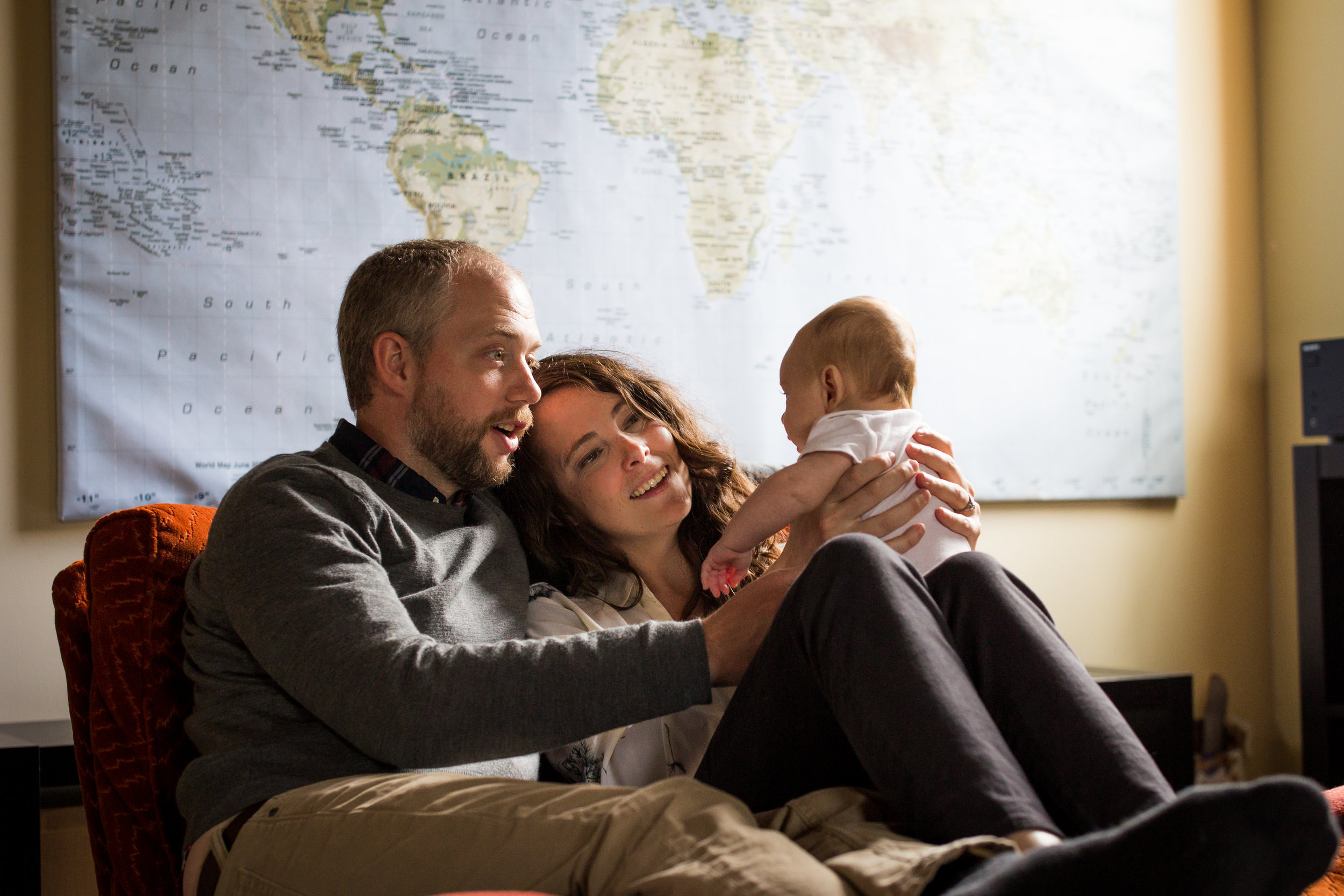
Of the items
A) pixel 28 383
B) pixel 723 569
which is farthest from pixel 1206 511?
pixel 28 383

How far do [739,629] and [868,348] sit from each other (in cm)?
57

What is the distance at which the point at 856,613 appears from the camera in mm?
1028

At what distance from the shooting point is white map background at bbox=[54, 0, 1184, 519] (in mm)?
2139

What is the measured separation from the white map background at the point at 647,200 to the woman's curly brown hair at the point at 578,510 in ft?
2.56

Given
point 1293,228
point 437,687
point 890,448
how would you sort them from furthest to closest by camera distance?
point 1293,228
point 890,448
point 437,687

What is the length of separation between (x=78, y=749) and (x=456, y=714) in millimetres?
599

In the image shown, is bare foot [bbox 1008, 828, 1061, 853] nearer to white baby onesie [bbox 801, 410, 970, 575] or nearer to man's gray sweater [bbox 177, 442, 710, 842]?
man's gray sweater [bbox 177, 442, 710, 842]

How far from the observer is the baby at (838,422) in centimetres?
148

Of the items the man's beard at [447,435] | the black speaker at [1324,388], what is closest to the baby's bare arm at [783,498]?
the man's beard at [447,435]

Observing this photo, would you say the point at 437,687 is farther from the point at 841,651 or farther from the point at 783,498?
the point at 783,498

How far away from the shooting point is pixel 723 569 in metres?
1.55

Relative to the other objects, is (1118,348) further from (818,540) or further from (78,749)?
(78,749)

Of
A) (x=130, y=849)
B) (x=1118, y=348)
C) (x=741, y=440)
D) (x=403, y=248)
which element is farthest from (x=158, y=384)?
(x=1118, y=348)

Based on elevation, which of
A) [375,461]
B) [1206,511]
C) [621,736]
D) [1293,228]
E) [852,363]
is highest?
[1293,228]
